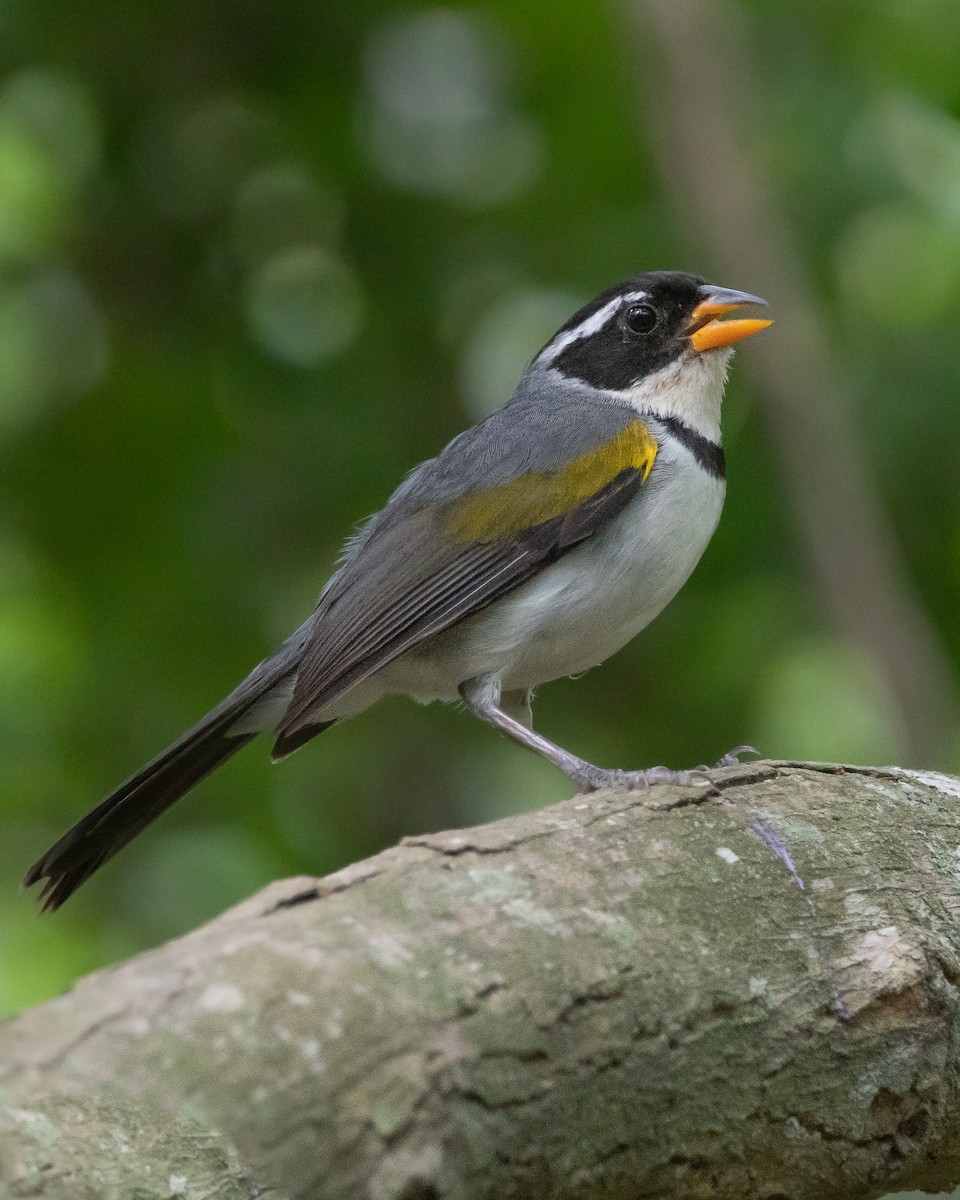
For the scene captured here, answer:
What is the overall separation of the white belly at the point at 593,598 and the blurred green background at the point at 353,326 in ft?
3.50

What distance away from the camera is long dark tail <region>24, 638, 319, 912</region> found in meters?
4.17

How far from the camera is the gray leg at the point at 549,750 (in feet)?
11.8

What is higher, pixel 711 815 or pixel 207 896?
pixel 711 815

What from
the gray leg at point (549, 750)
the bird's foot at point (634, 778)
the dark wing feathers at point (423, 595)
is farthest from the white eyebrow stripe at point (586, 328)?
the bird's foot at point (634, 778)

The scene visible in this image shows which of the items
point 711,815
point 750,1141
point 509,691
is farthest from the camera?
point 509,691

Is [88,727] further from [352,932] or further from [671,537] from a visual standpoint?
[352,932]

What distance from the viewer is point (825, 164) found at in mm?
5926

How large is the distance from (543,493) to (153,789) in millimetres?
1500

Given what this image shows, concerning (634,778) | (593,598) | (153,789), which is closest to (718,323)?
(593,598)

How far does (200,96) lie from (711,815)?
4.45 metres

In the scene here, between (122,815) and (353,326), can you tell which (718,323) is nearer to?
(353,326)

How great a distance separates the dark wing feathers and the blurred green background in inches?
51.4

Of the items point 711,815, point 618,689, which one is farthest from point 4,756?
point 711,815

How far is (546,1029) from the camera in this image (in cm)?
228
